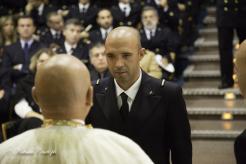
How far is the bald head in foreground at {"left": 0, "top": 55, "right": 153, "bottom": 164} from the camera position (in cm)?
182

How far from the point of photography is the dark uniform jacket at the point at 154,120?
298 centimetres

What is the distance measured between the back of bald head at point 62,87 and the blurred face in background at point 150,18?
18.3ft

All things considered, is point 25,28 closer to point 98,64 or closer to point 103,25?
point 103,25

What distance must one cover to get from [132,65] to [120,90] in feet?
0.54

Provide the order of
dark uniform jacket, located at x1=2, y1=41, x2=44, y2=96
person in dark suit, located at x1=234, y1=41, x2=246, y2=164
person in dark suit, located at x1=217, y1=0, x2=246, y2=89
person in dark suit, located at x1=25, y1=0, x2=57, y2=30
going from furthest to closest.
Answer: person in dark suit, located at x1=25, y1=0, x2=57, y2=30, dark uniform jacket, located at x1=2, y1=41, x2=44, y2=96, person in dark suit, located at x1=217, y1=0, x2=246, y2=89, person in dark suit, located at x1=234, y1=41, x2=246, y2=164

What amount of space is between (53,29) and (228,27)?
2.61 metres

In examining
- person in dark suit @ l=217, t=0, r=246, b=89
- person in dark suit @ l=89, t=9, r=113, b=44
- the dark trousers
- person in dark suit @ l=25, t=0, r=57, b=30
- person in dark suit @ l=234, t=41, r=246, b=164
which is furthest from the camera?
person in dark suit @ l=25, t=0, r=57, b=30

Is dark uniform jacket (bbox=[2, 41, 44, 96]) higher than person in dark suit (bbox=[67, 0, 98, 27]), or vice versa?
person in dark suit (bbox=[67, 0, 98, 27])

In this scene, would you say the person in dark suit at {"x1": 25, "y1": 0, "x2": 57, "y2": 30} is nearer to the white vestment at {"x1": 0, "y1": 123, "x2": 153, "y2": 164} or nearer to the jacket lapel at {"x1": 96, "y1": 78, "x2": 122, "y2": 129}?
the jacket lapel at {"x1": 96, "y1": 78, "x2": 122, "y2": 129}

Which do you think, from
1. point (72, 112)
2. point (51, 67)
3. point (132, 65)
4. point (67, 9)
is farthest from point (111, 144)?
point (67, 9)

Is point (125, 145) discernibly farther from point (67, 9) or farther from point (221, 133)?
point (67, 9)

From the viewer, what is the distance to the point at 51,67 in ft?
6.03

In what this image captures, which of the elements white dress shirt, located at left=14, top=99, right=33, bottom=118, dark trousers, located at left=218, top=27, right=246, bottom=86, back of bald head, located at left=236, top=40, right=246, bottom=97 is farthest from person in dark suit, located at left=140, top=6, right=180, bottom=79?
back of bald head, located at left=236, top=40, right=246, bottom=97

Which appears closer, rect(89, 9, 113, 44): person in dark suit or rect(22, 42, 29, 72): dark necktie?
rect(22, 42, 29, 72): dark necktie
